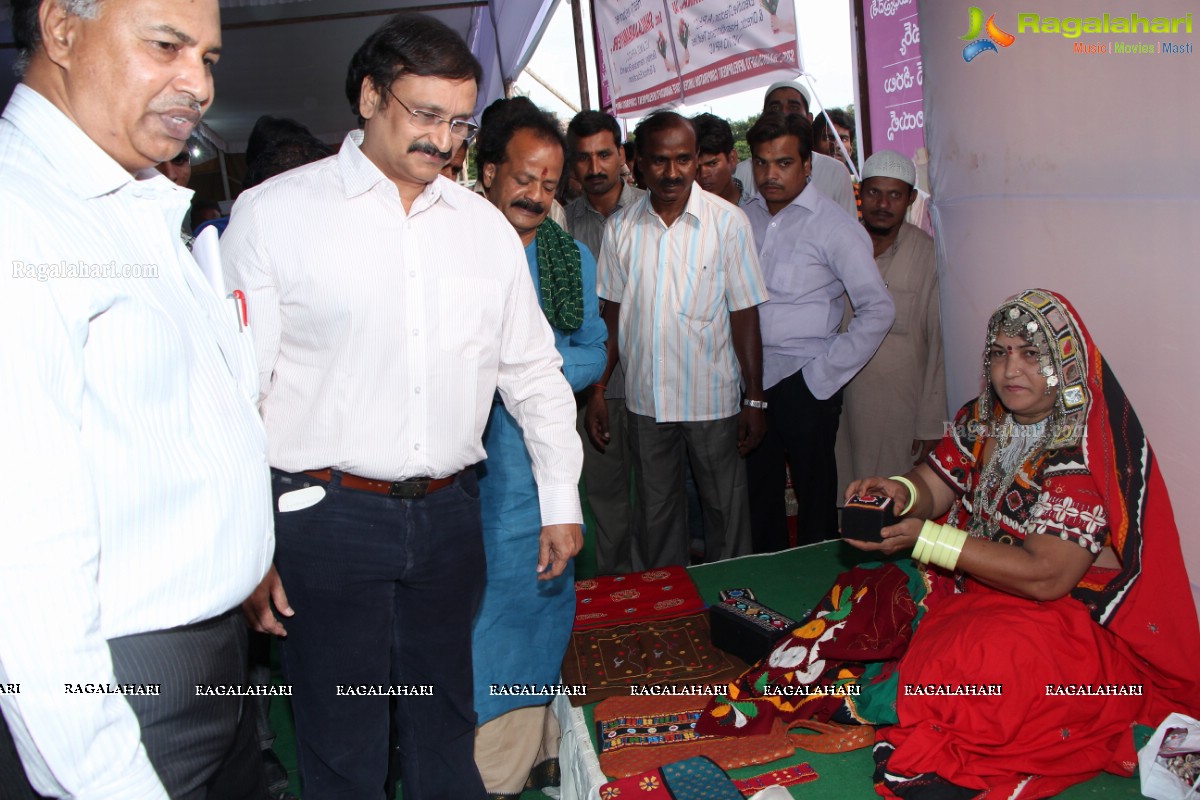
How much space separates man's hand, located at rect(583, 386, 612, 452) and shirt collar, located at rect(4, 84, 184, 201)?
100 inches

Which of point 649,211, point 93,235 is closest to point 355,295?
point 93,235

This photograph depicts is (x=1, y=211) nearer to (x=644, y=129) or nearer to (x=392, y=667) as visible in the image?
(x=392, y=667)

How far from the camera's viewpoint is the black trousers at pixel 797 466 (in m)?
3.62

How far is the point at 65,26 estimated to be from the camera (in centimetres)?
103

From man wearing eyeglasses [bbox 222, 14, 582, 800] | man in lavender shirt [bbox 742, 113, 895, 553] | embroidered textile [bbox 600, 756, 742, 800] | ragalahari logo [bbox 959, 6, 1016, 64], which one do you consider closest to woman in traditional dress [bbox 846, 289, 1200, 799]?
embroidered textile [bbox 600, 756, 742, 800]

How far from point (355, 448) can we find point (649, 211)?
83.3 inches

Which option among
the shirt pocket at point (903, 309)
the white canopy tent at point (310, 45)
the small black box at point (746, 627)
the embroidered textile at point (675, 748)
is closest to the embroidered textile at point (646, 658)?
the small black box at point (746, 627)

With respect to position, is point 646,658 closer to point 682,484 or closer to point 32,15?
point 682,484

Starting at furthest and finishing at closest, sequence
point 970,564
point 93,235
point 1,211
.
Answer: point 970,564, point 93,235, point 1,211

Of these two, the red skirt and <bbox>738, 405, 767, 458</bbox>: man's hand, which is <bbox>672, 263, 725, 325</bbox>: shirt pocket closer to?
<bbox>738, 405, 767, 458</bbox>: man's hand

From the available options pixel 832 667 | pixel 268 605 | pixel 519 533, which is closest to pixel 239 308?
pixel 268 605

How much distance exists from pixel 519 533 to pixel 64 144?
1.58 m

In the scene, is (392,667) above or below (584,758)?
above

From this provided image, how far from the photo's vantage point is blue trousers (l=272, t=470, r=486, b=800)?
5.71 ft
